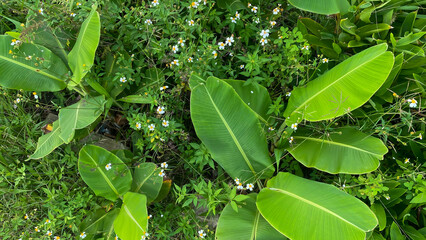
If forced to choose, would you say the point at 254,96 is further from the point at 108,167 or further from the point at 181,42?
the point at 108,167

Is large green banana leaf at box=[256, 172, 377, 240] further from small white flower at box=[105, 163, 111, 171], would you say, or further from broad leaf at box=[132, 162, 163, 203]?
small white flower at box=[105, 163, 111, 171]

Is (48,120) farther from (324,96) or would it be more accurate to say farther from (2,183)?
(324,96)

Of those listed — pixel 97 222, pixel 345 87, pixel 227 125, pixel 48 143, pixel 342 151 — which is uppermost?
pixel 345 87

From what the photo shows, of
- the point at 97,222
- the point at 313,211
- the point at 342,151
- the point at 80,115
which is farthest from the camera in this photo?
the point at 97,222

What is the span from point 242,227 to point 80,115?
1276 millimetres

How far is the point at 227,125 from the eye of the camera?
70.7 inches

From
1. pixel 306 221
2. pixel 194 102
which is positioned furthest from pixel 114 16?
pixel 306 221

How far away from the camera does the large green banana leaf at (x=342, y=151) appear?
1.65 metres

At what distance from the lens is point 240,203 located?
6.10ft

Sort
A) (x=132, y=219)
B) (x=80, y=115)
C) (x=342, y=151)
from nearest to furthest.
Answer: (x=342, y=151)
(x=132, y=219)
(x=80, y=115)

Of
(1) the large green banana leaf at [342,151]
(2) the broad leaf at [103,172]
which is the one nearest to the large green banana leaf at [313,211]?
(1) the large green banana leaf at [342,151]

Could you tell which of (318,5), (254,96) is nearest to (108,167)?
(254,96)

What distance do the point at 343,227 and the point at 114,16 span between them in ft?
6.33

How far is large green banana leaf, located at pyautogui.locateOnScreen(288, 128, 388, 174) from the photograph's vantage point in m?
1.65
